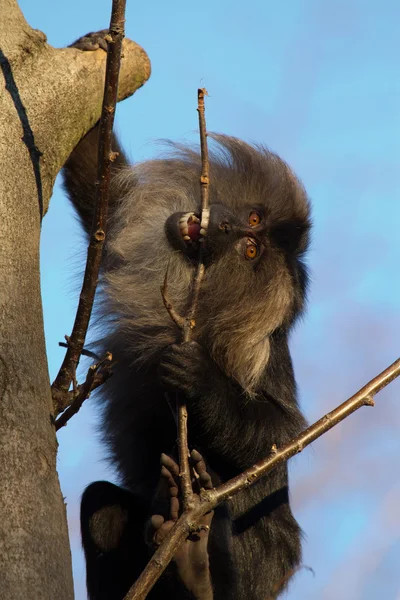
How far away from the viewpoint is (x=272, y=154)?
526cm

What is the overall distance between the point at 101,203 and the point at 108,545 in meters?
2.22

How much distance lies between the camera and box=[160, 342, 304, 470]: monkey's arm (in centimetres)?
396

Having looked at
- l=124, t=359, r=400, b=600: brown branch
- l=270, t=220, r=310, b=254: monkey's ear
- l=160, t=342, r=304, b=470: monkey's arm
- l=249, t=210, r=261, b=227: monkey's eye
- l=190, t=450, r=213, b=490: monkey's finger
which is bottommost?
l=124, t=359, r=400, b=600: brown branch

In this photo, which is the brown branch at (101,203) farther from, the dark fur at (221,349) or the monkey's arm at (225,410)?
the dark fur at (221,349)

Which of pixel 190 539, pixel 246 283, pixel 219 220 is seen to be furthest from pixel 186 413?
pixel 246 283

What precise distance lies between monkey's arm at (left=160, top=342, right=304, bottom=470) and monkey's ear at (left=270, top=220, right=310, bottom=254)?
67cm

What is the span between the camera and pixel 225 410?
4238 mm

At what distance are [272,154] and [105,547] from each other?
252cm

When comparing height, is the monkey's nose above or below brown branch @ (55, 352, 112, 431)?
above

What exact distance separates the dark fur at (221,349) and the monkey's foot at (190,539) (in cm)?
56

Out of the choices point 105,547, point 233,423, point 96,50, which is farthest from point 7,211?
point 105,547

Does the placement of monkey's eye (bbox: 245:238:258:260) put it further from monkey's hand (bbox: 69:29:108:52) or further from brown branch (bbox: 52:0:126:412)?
brown branch (bbox: 52:0:126:412)

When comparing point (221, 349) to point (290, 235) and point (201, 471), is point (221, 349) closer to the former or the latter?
point (290, 235)

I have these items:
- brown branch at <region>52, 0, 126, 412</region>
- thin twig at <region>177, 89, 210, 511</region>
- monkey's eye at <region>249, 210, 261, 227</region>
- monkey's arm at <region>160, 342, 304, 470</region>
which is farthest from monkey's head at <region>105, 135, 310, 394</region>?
brown branch at <region>52, 0, 126, 412</region>
